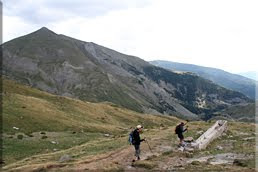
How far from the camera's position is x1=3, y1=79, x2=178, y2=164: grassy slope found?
45584 millimetres

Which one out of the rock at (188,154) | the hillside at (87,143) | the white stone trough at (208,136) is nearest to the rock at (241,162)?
the hillside at (87,143)

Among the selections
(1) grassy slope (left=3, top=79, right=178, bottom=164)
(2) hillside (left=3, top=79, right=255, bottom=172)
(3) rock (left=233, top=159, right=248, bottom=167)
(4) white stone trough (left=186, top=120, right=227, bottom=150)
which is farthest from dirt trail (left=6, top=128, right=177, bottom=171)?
(1) grassy slope (left=3, top=79, right=178, bottom=164)

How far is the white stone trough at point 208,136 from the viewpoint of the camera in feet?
118

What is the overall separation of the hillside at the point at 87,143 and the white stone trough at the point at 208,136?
0.86 metres

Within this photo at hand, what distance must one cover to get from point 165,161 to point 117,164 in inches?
151

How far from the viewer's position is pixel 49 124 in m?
58.3

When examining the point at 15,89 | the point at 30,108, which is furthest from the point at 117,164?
the point at 15,89

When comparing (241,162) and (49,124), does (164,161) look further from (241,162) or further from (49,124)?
(49,124)

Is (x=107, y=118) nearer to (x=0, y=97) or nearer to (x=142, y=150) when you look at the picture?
(x=0, y=97)

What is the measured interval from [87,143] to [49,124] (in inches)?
500

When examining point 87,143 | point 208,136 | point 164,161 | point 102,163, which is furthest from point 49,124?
point 164,161

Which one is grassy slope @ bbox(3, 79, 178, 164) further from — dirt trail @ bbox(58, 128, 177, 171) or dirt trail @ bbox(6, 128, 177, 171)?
dirt trail @ bbox(58, 128, 177, 171)

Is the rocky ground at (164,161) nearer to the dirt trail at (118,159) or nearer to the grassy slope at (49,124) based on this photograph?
the dirt trail at (118,159)

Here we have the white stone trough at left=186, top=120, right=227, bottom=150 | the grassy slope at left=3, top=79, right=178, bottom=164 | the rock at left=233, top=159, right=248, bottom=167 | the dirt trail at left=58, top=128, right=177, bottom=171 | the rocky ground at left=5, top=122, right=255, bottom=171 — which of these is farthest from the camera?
the grassy slope at left=3, top=79, right=178, bottom=164
